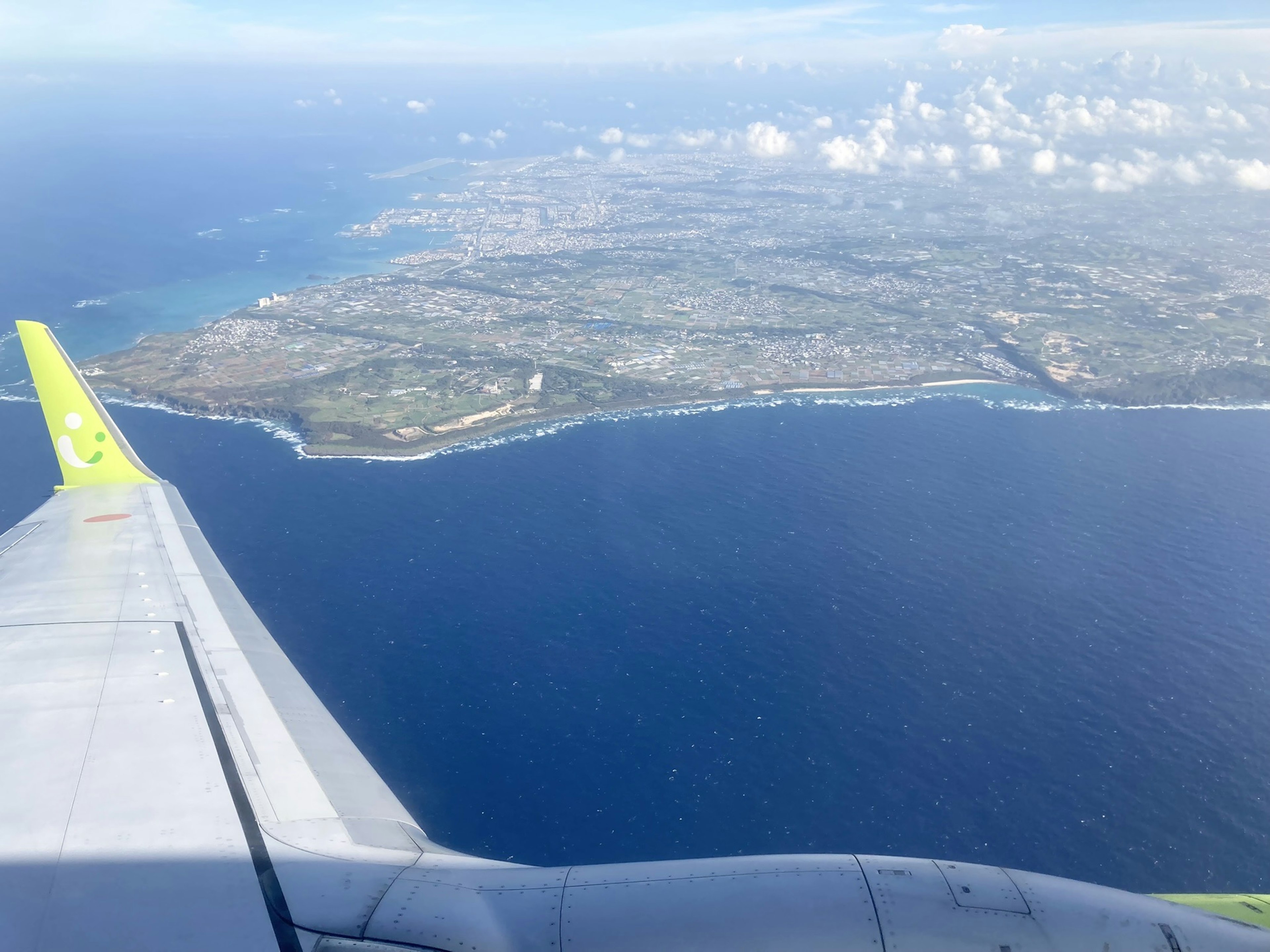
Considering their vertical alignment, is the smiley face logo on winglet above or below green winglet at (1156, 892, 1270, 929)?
above

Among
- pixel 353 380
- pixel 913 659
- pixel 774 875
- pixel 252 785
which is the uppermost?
pixel 774 875

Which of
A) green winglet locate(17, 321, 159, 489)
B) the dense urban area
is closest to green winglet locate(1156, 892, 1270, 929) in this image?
green winglet locate(17, 321, 159, 489)

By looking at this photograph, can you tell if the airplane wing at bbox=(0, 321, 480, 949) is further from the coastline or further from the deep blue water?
the coastline

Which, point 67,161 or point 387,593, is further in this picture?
point 67,161

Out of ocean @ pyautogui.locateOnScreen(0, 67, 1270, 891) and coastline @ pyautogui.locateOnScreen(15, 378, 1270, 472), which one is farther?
coastline @ pyautogui.locateOnScreen(15, 378, 1270, 472)

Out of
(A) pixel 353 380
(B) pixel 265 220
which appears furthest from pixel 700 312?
(B) pixel 265 220

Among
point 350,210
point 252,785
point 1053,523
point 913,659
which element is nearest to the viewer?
A: point 252,785

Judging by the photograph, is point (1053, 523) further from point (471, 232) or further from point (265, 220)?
point (265, 220)
